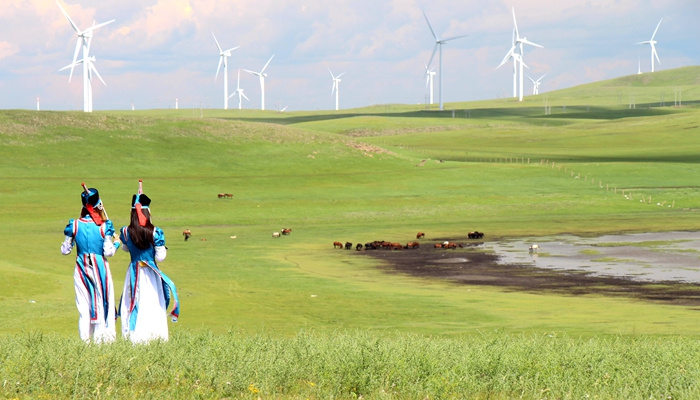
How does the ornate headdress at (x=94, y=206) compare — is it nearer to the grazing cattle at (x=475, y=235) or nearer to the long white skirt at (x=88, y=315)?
the long white skirt at (x=88, y=315)

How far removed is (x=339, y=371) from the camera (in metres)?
13.2

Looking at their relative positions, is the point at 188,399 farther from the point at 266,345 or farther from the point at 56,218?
the point at 56,218

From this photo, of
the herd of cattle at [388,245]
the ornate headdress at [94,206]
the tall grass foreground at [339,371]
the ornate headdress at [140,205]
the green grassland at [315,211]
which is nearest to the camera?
the tall grass foreground at [339,371]

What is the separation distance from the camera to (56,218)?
61.0 m

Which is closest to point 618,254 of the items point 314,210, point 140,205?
point 314,210

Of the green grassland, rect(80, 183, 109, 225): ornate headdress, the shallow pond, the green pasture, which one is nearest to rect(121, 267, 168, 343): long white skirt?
the green grassland

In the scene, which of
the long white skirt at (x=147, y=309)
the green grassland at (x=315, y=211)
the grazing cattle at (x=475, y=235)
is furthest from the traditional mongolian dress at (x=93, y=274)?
the grazing cattle at (x=475, y=235)

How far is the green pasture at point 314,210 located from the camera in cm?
2453

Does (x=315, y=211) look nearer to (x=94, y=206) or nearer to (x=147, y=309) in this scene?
(x=94, y=206)

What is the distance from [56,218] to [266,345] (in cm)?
4919

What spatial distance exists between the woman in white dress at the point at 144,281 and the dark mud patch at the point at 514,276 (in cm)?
1680

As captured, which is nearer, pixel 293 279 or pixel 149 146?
pixel 293 279

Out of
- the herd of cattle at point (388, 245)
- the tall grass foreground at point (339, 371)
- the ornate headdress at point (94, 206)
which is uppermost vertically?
the ornate headdress at point (94, 206)

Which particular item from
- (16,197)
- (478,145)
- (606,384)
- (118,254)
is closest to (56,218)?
(16,197)
